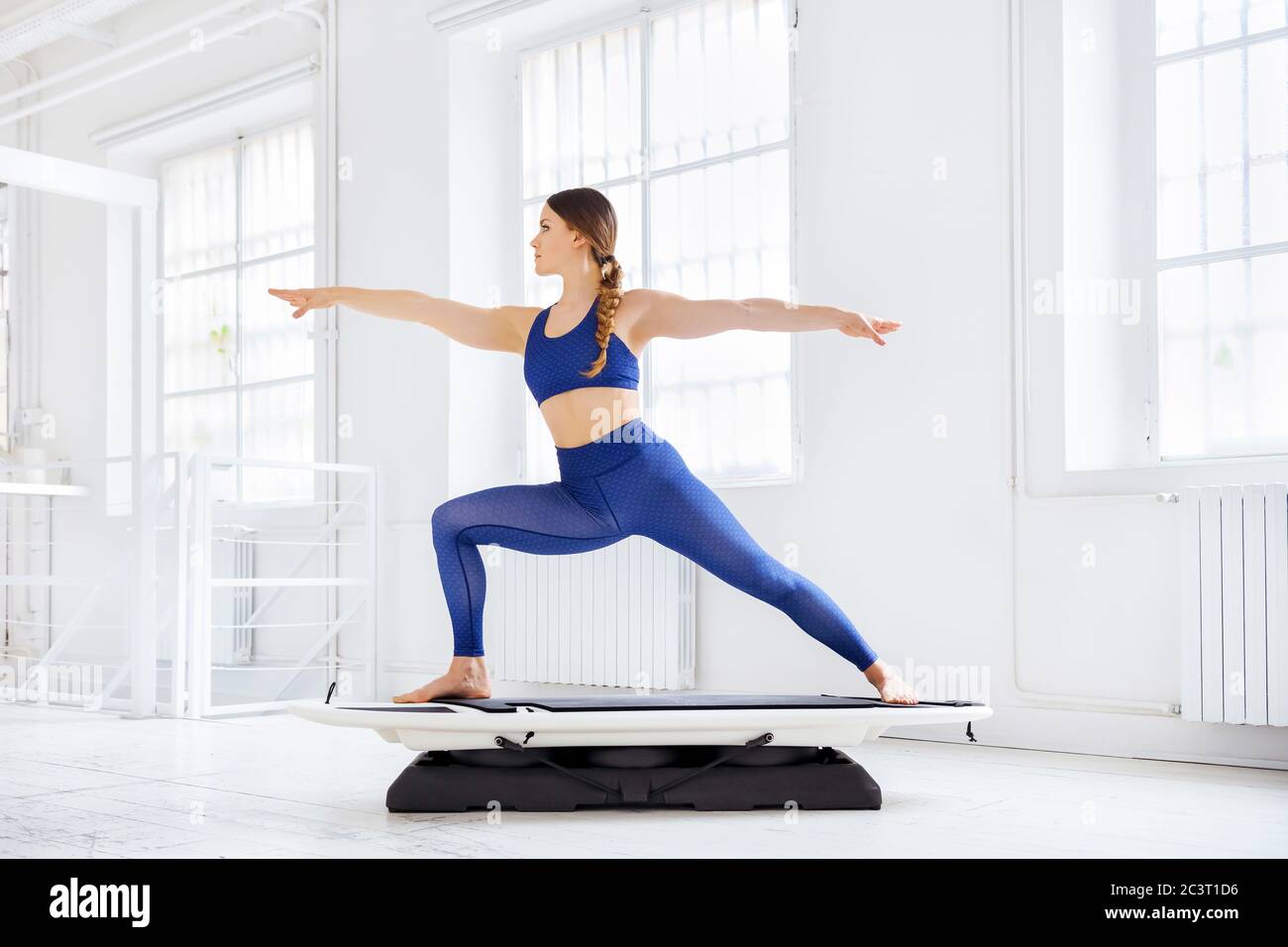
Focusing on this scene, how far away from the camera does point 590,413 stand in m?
3.00

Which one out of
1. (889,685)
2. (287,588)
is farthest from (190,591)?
(889,685)

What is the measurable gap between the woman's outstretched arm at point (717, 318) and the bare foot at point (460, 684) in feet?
2.86

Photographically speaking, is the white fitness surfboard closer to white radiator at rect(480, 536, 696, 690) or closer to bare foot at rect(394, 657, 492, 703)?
bare foot at rect(394, 657, 492, 703)

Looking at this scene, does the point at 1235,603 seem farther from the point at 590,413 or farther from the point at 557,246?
the point at 557,246

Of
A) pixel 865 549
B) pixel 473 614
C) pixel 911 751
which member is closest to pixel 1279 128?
pixel 865 549

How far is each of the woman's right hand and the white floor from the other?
1202 mm

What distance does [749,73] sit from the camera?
4.91 metres

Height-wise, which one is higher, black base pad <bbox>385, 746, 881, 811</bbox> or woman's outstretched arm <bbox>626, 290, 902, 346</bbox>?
woman's outstretched arm <bbox>626, 290, 902, 346</bbox>

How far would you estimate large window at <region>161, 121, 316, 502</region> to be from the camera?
21.5 ft

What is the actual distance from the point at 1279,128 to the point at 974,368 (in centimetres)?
108

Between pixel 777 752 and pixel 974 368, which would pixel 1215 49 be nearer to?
pixel 974 368

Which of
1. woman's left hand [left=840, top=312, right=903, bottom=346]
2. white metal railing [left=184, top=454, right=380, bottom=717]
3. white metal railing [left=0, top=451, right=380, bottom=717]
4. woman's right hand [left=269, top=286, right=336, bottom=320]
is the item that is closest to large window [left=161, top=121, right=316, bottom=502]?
white metal railing [left=184, top=454, right=380, bottom=717]

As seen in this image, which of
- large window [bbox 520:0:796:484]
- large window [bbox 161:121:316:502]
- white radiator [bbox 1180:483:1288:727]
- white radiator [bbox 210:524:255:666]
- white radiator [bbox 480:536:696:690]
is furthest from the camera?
large window [bbox 161:121:316:502]

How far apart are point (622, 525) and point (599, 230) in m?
0.72
